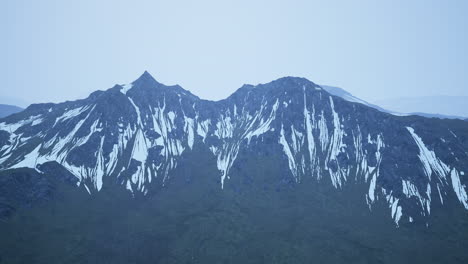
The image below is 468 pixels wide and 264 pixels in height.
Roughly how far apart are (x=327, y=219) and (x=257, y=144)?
7071 cm

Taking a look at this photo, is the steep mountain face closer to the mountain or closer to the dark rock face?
the mountain

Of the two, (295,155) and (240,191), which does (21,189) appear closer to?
(240,191)

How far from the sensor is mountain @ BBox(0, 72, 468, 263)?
119 m

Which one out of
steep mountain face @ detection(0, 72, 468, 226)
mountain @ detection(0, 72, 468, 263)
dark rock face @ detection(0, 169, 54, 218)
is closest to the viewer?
mountain @ detection(0, 72, 468, 263)

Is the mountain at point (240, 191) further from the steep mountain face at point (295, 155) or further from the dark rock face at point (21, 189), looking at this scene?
the steep mountain face at point (295, 155)

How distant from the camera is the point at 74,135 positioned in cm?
17962

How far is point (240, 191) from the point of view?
16400 centimetres

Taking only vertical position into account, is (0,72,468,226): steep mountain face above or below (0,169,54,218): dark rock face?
above

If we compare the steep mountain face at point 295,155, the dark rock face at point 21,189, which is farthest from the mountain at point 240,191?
the steep mountain face at point 295,155

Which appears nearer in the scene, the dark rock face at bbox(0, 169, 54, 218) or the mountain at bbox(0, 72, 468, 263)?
the mountain at bbox(0, 72, 468, 263)

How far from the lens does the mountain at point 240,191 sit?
119 meters

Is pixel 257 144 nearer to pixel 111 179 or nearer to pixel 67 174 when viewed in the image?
pixel 111 179

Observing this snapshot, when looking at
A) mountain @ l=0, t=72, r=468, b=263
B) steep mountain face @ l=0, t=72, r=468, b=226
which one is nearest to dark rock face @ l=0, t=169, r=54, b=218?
mountain @ l=0, t=72, r=468, b=263

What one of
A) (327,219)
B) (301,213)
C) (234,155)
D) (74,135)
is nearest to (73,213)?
(74,135)
